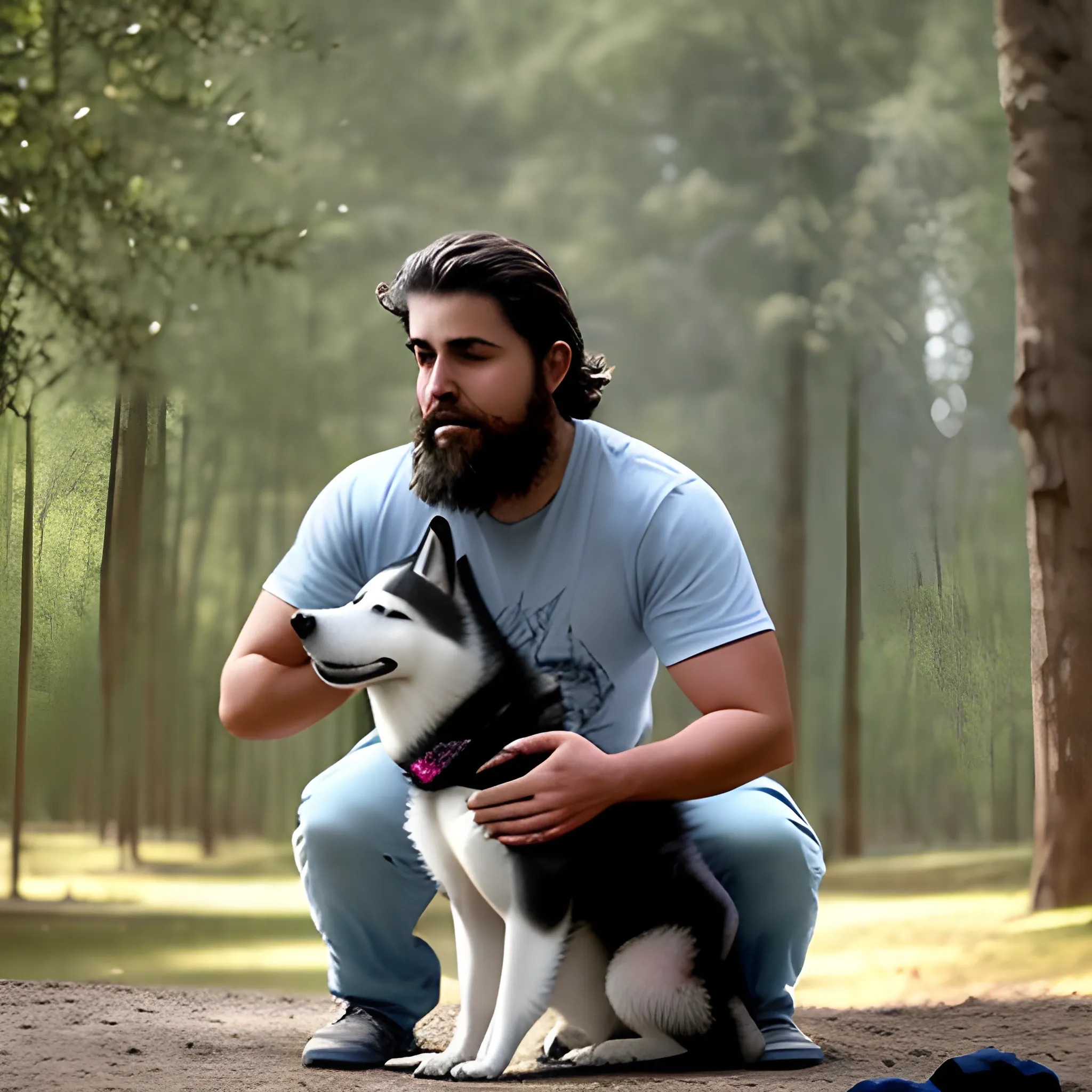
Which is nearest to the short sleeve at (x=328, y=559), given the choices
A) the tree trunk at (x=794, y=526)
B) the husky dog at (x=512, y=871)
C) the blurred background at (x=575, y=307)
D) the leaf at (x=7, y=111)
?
the husky dog at (x=512, y=871)

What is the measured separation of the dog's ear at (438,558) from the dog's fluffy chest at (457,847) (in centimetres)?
30

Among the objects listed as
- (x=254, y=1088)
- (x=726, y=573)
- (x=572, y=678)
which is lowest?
(x=254, y=1088)

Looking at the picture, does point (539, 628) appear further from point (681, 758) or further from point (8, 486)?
point (8, 486)

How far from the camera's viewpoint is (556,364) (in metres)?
2.19

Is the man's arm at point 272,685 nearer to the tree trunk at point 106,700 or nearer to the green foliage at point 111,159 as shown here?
the tree trunk at point 106,700

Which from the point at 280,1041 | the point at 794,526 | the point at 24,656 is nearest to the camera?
the point at 280,1041

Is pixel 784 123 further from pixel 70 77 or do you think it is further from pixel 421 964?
Result: pixel 421 964

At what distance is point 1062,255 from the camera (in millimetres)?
3770

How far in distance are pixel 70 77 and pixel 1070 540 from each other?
3.20m

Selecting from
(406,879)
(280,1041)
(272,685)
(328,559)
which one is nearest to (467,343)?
(328,559)

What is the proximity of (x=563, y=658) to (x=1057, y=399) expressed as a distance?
7.00 ft

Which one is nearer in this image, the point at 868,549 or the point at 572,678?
the point at 572,678

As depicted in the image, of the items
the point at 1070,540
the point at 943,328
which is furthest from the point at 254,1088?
the point at 943,328

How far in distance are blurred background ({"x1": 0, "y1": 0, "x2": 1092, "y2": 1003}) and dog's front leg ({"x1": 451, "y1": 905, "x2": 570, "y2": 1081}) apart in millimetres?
2072
